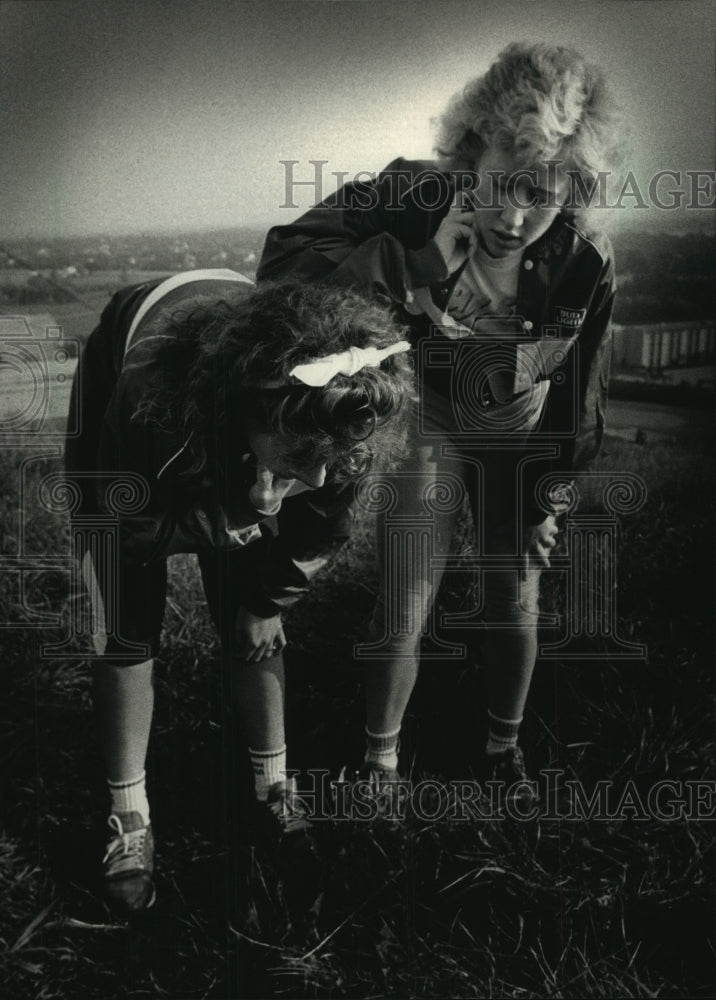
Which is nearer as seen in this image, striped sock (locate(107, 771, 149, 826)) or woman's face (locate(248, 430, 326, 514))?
woman's face (locate(248, 430, 326, 514))

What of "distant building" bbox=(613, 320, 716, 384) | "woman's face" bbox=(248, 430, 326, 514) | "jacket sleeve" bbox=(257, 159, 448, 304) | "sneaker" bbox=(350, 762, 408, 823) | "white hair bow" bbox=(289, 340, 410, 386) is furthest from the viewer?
"sneaker" bbox=(350, 762, 408, 823)

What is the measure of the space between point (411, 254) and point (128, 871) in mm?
1711

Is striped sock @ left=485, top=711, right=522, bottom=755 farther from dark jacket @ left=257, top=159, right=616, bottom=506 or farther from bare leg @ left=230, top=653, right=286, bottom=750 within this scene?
dark jacket @ left=257, top=159, right=616, bottom=506

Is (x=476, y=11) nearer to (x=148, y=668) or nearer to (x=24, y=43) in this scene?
(x=24, y=43)

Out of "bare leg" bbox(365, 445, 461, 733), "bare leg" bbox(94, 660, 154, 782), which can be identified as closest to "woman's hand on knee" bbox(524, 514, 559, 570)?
"bare leg" bbox(365, 445, 461, 733)

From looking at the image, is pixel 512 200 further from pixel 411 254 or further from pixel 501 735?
pixel 501 735

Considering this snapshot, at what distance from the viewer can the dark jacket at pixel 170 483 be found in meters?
2.34

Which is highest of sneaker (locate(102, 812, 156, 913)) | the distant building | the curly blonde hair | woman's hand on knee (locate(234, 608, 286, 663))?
the curly blonde hair

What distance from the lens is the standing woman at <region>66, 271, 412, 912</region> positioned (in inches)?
86.9

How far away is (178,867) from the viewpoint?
8.44 ft

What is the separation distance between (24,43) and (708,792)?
255cm

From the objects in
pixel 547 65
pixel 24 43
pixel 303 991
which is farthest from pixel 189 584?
pixel 547 65

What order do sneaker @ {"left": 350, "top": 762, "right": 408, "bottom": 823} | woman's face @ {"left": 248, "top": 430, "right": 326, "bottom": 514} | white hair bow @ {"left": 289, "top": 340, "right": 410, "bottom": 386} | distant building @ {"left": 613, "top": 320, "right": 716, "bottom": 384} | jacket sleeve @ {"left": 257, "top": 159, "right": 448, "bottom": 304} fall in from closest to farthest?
white hair bow @ {"left": 289, "top": 340, "right": 410, "bottom": 386} → woman's face @ {"left": 248, "top": 430, "right": 326, "bottom": 514} → jacket sleeve @ {"left": 257, "top": 159, "right": 448, "bottom": 304} → distant building @ {"left": 613, "top": 320, "right": 716, "bottom": 384} → sneaker @ {"left": 350, "top": 762, "right": 408, "bottom": 823}

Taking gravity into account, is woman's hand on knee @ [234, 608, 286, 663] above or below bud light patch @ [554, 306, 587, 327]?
below
